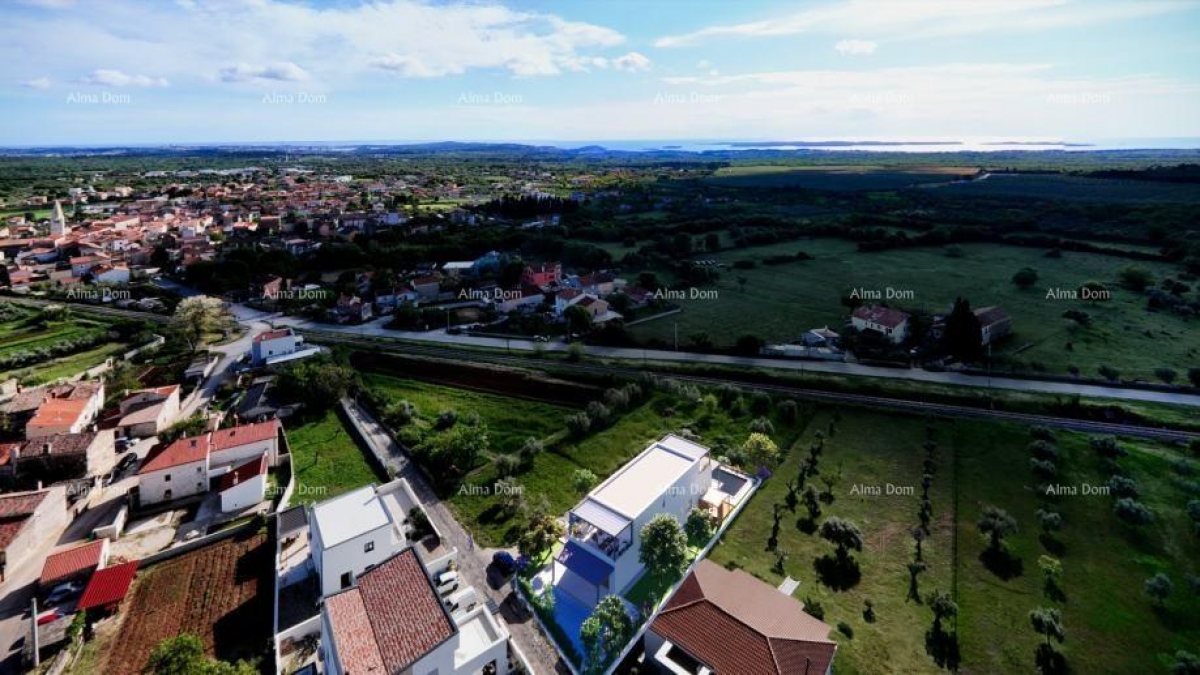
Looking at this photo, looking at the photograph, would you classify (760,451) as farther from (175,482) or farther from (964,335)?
(175,482)

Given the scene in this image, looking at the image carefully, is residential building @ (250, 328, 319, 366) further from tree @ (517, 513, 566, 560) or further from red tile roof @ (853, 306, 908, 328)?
red tile roof @ (853, 306, 908, 328)

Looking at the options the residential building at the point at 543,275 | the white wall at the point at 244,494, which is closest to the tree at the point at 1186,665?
the white wall at the point at 244,494

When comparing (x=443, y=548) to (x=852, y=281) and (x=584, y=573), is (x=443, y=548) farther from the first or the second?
(x=852, y=281)

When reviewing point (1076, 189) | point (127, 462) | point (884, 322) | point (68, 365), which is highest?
point (1076, 189)

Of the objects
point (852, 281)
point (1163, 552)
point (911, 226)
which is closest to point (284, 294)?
point (852, 281)

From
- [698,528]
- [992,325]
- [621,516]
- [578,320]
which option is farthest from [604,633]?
[992,325]

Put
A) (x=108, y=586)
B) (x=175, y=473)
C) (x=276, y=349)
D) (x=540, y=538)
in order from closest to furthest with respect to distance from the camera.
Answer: (x=108, y=586), (x=540, y=538), (x=175, y=473), (x=276, y=349)

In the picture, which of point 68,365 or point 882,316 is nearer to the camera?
point 68,365
